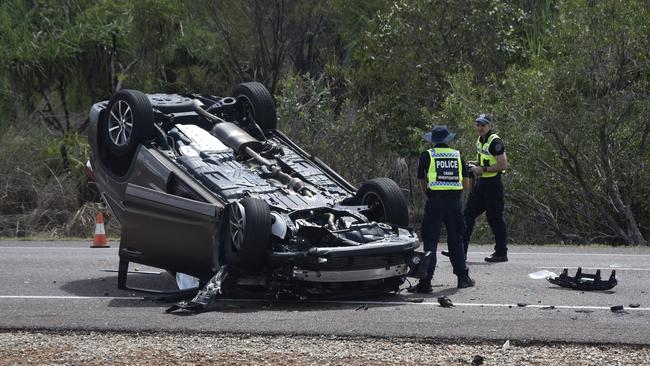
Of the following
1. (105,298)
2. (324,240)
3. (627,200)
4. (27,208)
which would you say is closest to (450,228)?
(324,240)

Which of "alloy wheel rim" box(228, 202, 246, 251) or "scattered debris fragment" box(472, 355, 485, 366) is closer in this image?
"scattered debris fragment" box(472, 355, 485, 366)

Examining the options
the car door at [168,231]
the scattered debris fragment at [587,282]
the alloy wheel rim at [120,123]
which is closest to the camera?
the car door at [168,231]

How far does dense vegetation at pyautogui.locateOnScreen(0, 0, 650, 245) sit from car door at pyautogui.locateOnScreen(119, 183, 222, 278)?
8631mm

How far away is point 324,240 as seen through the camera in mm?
9727

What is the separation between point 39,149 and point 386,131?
722 cm

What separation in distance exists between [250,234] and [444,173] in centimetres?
213

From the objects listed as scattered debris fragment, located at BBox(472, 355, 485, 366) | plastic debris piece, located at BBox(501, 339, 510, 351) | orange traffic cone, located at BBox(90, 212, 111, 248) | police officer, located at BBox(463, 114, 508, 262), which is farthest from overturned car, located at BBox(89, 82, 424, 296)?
orange traffic cone, located at BBox(90, 212, 111, 248)

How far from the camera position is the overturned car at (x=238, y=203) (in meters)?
9.63

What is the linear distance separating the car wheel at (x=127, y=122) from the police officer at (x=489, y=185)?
11.9 ft

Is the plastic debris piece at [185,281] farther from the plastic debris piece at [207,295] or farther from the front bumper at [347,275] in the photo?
the front bumper at [347,275]

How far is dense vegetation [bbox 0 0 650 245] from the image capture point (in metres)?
17.8

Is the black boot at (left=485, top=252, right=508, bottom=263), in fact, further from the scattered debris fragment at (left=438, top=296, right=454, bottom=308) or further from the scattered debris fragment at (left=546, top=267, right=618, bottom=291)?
the scattered debris fragment at (left=438, top=296, right=454, bottom=308)

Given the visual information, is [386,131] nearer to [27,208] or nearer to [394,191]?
[27,208]

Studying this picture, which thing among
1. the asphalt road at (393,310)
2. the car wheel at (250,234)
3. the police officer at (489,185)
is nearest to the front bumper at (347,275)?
the asphalt road at (393,310)
